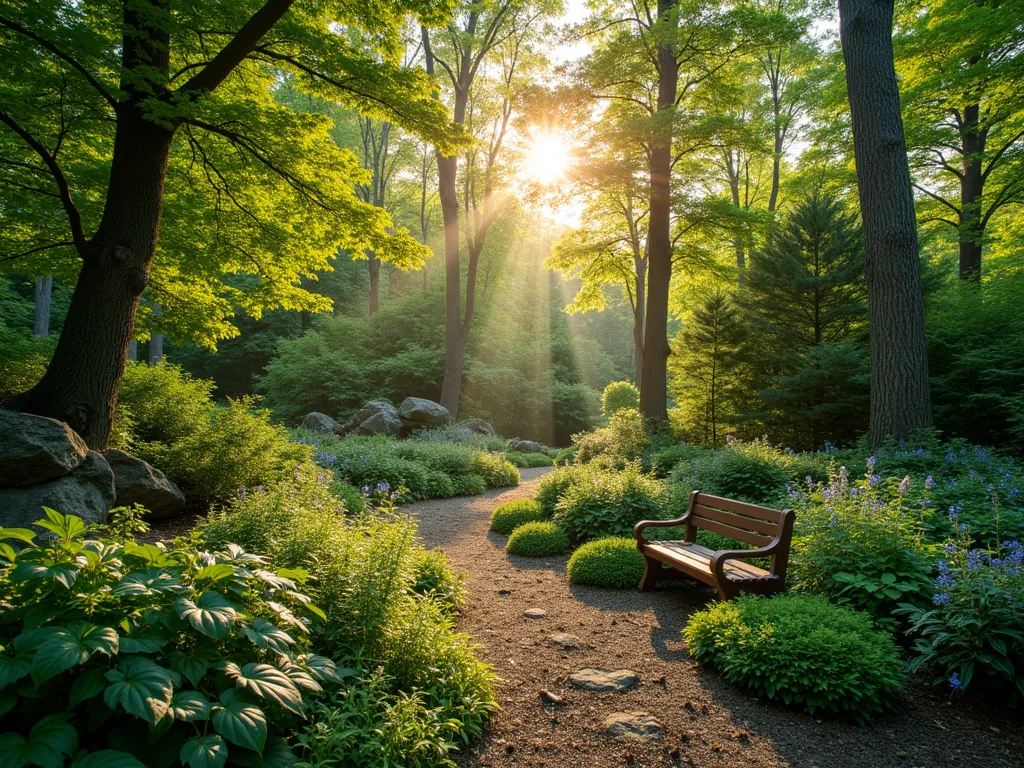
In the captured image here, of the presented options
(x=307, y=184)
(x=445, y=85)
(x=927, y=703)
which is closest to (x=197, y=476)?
(x=307, y=184)

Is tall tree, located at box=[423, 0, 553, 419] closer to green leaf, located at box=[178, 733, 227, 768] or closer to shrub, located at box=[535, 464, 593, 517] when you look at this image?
shrub, located at box=[535, 464, 593, 517]

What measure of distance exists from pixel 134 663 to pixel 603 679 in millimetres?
2567

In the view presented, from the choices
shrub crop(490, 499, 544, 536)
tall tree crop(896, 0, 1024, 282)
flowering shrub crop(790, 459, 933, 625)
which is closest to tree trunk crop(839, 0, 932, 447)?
flowering shrub crop(790, 459, 933, 625)

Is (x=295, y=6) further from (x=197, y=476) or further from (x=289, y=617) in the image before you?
(x=289, y=617)

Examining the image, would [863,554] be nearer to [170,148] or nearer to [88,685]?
[88,685]

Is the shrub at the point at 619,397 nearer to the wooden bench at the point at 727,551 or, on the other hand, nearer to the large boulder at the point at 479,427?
the large boulder at the point at 479,427

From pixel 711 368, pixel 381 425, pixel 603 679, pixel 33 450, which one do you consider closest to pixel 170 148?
pixel 33 450

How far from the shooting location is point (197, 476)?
6.46 metres

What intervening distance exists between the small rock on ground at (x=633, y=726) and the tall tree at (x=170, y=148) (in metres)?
5.41

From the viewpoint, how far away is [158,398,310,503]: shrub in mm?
6484

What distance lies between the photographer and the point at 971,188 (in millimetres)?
12930

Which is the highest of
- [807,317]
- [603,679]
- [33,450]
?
[807,317]

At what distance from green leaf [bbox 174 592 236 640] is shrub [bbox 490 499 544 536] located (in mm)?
5684

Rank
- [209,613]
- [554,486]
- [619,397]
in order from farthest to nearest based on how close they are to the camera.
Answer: [619,397], [554,486], [209,613]
